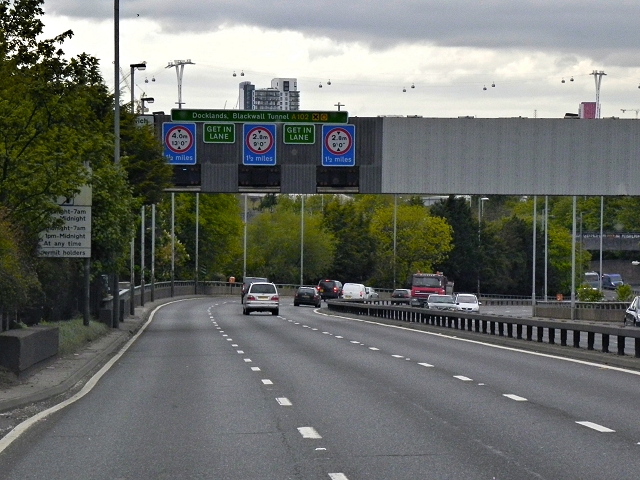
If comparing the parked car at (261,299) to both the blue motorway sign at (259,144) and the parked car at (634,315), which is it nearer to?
the blue motorway sign at (259,144)

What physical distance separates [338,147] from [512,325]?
12.4m

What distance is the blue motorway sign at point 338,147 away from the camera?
155ft

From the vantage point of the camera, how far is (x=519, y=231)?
14575cm

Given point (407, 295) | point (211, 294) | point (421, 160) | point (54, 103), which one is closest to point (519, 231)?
point (211, 294)

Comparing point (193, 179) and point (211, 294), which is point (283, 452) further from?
point (211, 294)

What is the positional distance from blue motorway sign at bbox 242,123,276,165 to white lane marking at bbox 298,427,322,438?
114 ft

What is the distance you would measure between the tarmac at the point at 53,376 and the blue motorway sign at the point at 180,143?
17.6 metres

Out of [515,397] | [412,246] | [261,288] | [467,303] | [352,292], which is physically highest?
[412,246]

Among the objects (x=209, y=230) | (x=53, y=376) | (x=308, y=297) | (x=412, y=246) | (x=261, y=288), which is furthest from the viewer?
(x=412, y=246)

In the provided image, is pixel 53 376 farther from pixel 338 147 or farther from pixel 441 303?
pixel 441 303

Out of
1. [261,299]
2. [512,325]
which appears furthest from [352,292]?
[512,325]

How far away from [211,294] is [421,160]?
68.6m

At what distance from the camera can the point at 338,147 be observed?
47219mm

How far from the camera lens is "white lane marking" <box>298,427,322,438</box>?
12539 mm
